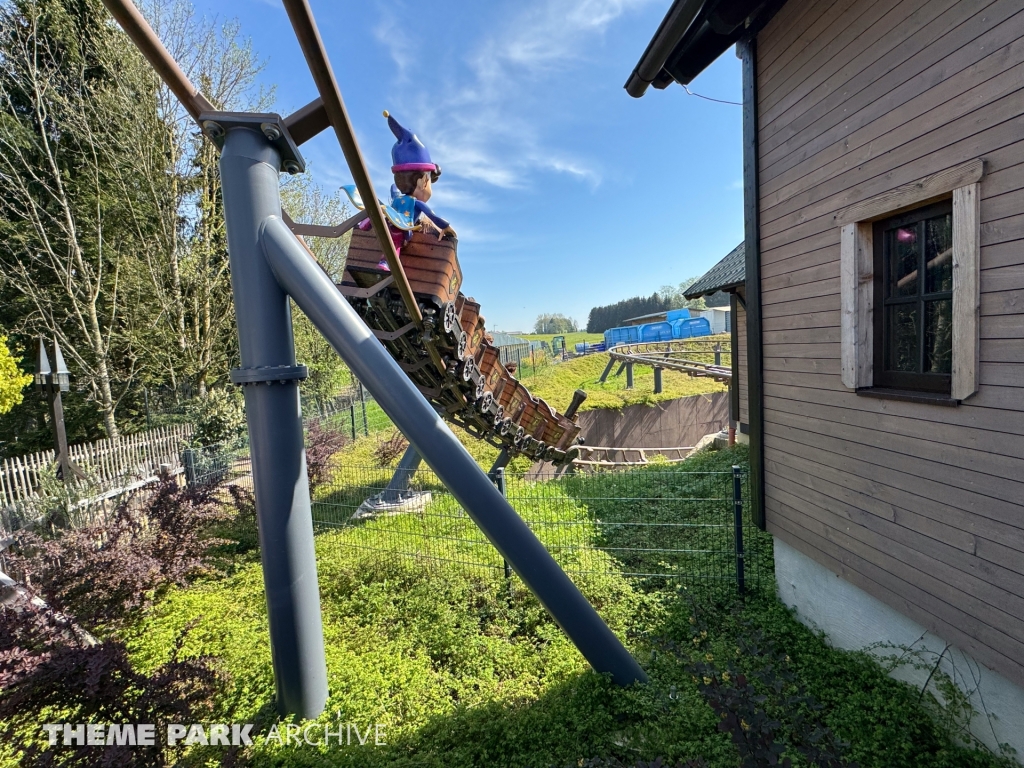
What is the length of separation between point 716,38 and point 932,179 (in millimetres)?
2421

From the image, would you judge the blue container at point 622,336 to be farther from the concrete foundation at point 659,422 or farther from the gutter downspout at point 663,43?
the gutter downspout at point 663,43

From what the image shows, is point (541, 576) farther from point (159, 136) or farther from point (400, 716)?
point (159, 136)

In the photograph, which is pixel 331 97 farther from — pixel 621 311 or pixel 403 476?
pixel 621 311

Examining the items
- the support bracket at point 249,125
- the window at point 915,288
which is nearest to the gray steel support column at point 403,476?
the support bracket at point 249,125

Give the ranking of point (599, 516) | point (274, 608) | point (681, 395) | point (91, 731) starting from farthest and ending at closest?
1. point (681, 395)
2. point (599, 516)
3. point (274, 608)
4. point (91, 731)

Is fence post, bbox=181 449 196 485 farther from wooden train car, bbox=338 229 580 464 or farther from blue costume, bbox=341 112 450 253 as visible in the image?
blue costume, bbox=341 112 450 253

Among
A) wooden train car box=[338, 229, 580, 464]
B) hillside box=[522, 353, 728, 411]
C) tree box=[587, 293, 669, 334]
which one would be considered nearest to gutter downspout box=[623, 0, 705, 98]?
wooden train car box=[338, 229, 580, 464]

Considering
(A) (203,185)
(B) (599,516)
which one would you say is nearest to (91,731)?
(B) (599,516)

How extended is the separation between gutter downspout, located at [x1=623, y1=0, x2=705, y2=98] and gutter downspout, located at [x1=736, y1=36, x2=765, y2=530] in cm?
98

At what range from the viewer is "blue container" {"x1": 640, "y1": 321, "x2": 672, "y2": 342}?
32875 millimetres

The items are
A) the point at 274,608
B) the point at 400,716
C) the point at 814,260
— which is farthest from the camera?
the point at 814,260

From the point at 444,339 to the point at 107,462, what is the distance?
746 centimetres

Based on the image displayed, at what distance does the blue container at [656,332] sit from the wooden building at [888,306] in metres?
30.1

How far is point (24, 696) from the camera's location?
6.40 feet
